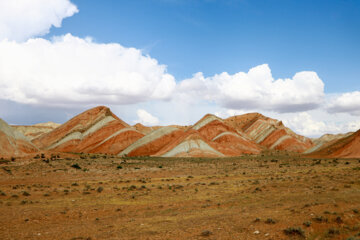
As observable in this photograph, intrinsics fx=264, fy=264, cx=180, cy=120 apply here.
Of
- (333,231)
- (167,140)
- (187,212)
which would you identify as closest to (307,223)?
(333,231)

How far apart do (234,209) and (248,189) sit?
6.74 meters

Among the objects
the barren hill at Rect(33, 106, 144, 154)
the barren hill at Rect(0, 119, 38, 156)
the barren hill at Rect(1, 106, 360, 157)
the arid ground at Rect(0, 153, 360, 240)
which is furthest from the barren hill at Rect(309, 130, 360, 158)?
the barren hill at Rect(0, 119, 38, 156)

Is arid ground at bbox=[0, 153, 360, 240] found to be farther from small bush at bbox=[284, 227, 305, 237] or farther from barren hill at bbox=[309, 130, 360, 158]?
barren hill at bbox=[309, 130, 360, 158]

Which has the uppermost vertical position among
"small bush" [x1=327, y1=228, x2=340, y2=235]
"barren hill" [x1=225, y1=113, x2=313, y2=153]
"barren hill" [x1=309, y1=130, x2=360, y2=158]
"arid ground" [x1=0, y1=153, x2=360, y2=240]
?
"barren hill" [x1=225, y1=113, x2=313, y2=153]

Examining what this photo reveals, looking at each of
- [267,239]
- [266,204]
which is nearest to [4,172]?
[266,204]

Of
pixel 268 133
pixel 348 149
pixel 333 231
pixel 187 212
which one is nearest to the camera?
pixel 333 231

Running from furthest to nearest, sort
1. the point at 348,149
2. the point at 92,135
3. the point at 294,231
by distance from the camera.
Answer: the point at 92,135, the point at 348,149, the point at 294,231

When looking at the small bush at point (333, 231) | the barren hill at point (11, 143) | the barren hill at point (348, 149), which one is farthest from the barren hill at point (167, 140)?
the small bush at point (333, 231)

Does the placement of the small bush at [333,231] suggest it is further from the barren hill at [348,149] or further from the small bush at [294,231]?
the barren hill at [348,149]

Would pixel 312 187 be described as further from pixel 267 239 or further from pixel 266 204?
pixel 267 239

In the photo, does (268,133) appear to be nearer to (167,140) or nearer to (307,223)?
(167,140)

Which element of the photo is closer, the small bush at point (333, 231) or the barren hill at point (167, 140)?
the small bush at point (333, 231)

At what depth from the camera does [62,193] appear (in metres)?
21.9

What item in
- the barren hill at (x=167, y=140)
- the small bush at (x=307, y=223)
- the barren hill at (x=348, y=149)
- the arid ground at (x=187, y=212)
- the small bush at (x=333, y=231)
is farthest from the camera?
the barren hill at (x=167, y=140)
